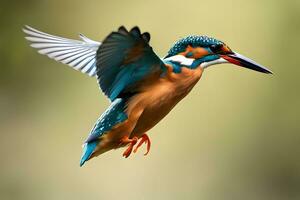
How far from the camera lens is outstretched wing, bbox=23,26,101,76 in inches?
44.5

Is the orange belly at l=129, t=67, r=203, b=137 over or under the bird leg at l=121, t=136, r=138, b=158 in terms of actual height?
over

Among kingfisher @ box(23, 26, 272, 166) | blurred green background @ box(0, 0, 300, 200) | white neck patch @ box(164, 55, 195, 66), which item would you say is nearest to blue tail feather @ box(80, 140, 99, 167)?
kingfisher @ box(23, 26, 272, 166)

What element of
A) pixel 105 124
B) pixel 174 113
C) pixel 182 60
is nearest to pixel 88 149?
pixel 105 124

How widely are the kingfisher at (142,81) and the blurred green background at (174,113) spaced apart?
2143mm

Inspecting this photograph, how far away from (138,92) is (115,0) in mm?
2662

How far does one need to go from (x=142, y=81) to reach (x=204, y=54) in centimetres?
10

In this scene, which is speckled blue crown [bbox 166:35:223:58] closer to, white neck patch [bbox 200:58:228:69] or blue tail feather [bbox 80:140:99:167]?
white neck patch [bbox 200:58:228:69]

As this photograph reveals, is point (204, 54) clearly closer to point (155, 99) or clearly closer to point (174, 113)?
point (155, 99)

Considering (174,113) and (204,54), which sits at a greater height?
(204,54)

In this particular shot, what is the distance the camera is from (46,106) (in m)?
3.47

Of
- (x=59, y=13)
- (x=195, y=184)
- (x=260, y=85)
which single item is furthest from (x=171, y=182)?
(x=59, y=13)

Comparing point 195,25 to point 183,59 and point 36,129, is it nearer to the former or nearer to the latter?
point 36,129

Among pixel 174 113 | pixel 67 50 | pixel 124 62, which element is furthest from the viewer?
pixel 174 113

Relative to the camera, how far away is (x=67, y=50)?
119 centimetres
